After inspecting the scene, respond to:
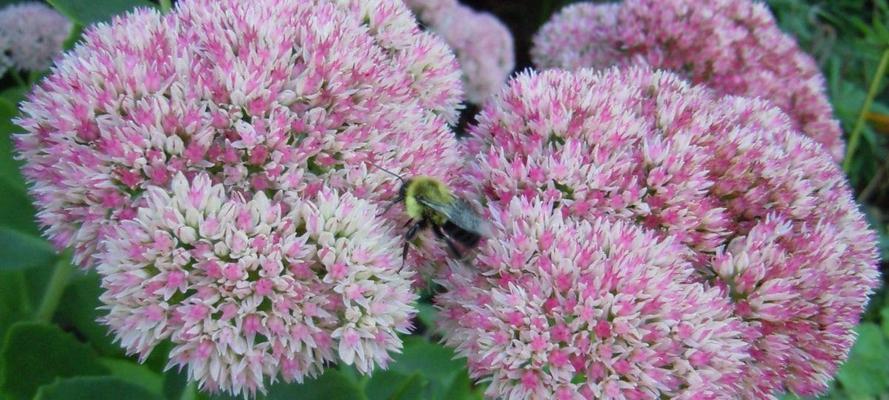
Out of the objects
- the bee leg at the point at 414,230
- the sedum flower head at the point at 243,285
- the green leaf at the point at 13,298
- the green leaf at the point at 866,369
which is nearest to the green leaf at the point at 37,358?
the green leaf at the point at 13,298

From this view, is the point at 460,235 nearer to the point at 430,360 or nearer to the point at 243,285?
the point at 243,285

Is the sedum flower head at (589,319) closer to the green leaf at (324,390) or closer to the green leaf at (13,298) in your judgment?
the green leaf at (324,390)

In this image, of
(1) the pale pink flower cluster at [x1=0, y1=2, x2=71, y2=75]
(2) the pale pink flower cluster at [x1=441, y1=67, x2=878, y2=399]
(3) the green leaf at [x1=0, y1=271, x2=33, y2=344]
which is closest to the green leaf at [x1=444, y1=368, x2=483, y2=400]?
(2) the pale pink flower cluster at [x1=441, y1=67, x2=878, y2=399]

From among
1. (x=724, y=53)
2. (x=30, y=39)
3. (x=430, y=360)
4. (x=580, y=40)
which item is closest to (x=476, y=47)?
(x=580, y=40)

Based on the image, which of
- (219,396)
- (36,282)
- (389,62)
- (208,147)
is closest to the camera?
(208,147)

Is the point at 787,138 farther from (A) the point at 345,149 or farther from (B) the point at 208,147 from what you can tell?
(B) the point at 208,147

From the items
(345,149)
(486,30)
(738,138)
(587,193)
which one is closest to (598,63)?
(486,30)
